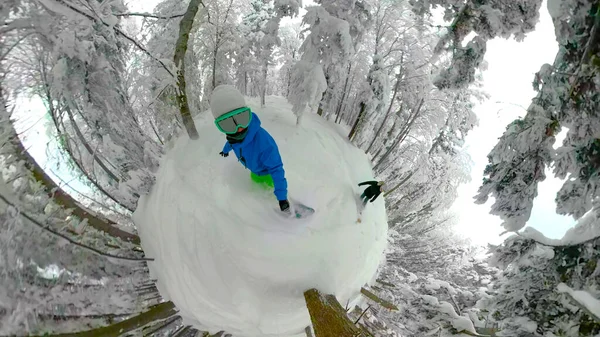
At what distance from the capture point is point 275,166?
3.15 metres

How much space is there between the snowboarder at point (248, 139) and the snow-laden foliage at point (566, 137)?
1.86m

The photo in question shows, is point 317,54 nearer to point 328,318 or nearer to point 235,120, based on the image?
point 235,120

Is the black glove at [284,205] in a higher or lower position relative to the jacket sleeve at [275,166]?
lower

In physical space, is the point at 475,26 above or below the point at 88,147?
below

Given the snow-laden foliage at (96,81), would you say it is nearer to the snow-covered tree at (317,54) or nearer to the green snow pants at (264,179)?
the green snow pants at (264,179)

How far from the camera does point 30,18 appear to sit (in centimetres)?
283

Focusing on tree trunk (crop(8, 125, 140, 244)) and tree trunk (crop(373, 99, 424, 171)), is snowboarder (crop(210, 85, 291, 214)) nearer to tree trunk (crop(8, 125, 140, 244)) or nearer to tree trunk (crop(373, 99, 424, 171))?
tree trunk (crop(8, 125, 140, 244))

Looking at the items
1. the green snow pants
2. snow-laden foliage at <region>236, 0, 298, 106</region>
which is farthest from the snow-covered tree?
snow-laden foliage at <region>236, 0, 298, 106</region>

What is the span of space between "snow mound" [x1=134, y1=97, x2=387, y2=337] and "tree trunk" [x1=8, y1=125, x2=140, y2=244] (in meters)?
0.43

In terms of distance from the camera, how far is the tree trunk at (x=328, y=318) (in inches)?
101

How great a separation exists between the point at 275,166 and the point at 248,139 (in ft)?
1.18

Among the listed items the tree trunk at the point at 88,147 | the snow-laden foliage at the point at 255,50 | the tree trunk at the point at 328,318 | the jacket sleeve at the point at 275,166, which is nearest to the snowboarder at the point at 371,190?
the jacket sleeve at the point at 275,166

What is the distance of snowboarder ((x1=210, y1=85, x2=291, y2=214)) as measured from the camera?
9.46 feet

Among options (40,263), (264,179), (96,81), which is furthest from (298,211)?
(96,81)
